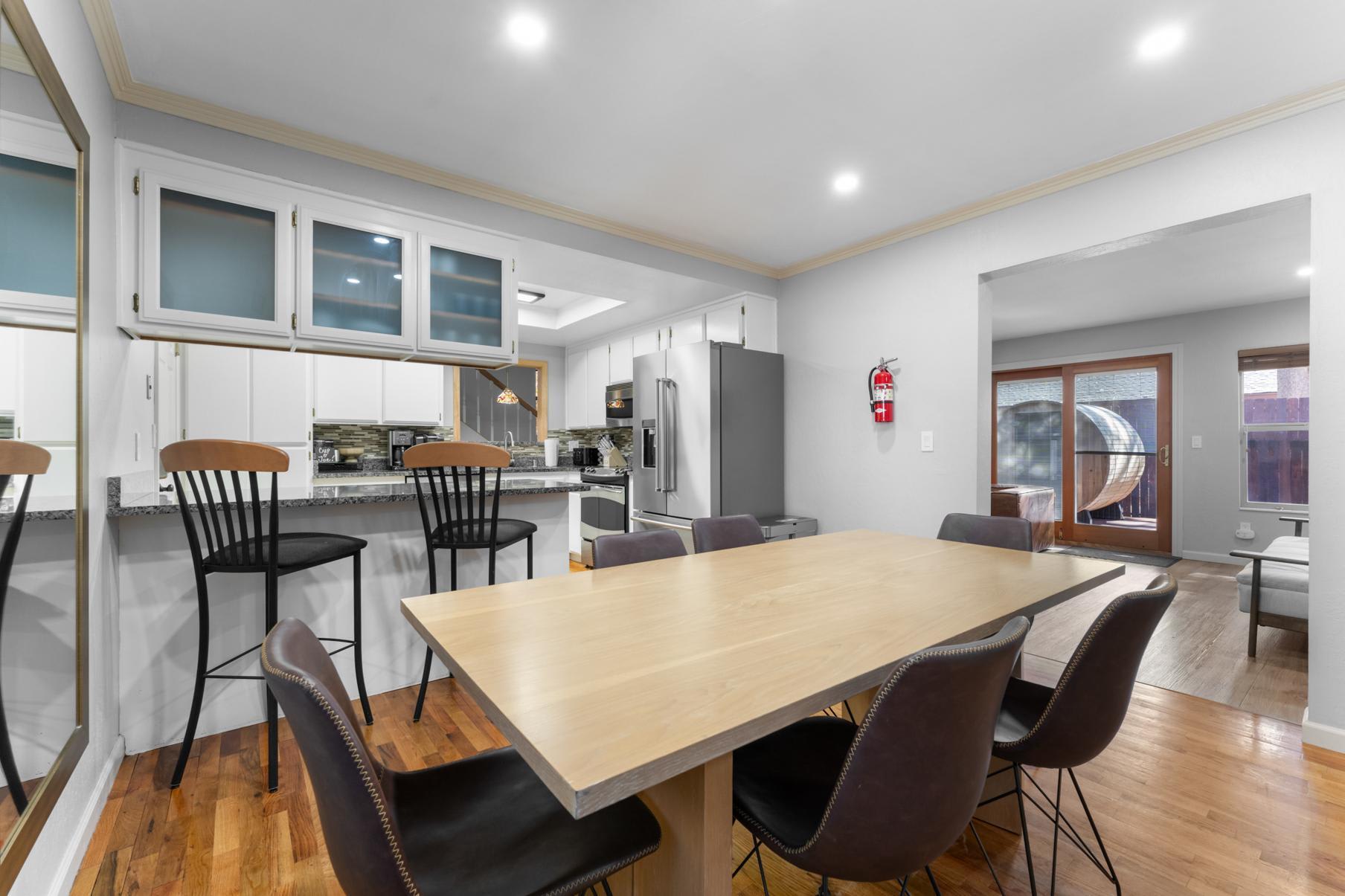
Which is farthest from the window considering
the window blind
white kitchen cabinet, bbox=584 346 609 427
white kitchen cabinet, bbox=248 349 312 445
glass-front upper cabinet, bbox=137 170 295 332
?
white kitchen cabinet, bbox=248 349 312 445

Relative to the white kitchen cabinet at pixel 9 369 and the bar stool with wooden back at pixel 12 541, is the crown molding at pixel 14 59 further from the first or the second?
the bar stool with wooden back at pixel 12 541

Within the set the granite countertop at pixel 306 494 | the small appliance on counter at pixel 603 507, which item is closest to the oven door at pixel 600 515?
the small appliance on counter at pixel 603 507

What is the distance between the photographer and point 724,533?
2385 millimetres

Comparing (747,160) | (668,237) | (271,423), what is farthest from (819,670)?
(271,423)

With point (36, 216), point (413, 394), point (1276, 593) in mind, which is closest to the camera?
point (36, 216)

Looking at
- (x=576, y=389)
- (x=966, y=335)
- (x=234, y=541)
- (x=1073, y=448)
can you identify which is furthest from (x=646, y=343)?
(x=1073, y=448)

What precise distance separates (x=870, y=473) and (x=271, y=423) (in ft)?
13.7

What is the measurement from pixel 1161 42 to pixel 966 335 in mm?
1514

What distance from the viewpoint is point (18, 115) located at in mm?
1083

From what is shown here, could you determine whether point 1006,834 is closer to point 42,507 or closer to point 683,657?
point 683,657

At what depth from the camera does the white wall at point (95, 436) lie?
1369mm

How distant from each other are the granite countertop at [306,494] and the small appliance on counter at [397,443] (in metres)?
2.34

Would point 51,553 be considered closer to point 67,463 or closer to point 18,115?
point 67,463

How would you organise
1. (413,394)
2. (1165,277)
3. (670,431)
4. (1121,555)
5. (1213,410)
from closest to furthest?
(670,431) → (1165,277) → (413,394) → (1213,410) → (1121,555)
